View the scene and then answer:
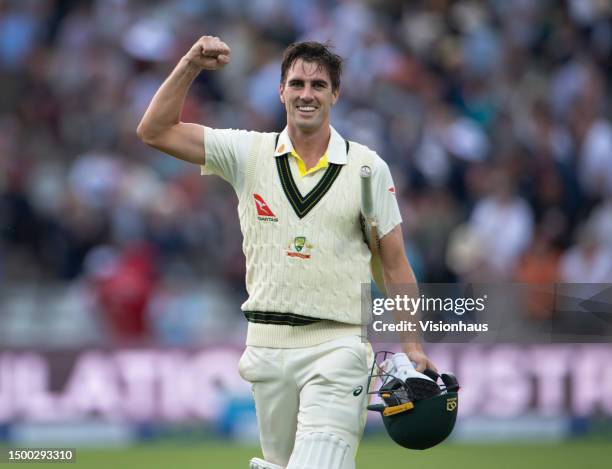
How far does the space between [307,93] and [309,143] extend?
0.89 feet

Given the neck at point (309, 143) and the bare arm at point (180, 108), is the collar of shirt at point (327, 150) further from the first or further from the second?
the bare arm at point (180, 108)

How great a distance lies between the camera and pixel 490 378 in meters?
12.4

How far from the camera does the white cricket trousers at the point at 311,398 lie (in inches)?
250

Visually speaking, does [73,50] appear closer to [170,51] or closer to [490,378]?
[170,51]

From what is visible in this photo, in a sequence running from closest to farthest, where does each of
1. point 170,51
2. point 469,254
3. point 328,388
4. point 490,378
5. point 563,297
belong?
point 328,388 → point 563,297 → point 490,378 → point 469,254 → point 170,51

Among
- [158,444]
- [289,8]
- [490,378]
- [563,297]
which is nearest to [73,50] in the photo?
[289,8]

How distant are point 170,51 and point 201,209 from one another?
239 centimetres

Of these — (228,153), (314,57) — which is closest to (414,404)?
(228,153)

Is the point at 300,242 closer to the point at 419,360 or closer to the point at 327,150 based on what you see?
the point at 327,150

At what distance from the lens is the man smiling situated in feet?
21.3

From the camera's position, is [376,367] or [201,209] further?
[201,209]

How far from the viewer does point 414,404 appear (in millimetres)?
6453

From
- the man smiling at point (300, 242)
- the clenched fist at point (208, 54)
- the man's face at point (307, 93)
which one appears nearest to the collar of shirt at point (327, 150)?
the man smiling at point (300, 242)

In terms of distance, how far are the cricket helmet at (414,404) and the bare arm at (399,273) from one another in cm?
8
